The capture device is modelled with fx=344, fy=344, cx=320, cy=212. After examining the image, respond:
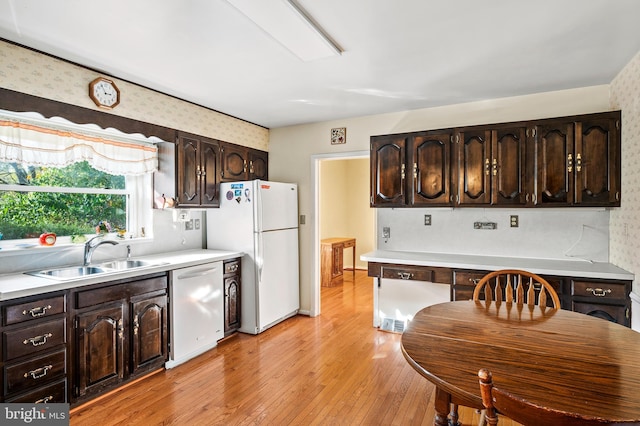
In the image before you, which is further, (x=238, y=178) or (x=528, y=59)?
(x=238, y=178)

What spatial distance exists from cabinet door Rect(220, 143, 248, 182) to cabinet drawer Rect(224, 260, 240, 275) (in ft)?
3.15

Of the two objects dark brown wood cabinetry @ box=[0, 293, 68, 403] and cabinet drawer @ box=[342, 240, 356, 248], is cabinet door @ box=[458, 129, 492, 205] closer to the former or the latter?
cabinet drawer @ box=[342, 240, 356, 248]

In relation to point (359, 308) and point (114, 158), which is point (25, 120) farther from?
point (359, 308)

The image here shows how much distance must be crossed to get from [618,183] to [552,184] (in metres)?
0.44

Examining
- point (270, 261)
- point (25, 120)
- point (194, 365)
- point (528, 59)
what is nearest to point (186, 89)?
point (25, 120)

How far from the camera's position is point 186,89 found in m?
3.11

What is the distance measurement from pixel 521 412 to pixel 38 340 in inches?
102

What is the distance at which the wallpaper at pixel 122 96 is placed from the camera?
2.23m

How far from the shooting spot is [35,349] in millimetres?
2119

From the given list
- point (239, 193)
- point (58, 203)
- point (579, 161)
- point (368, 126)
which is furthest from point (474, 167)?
point (58, 203)

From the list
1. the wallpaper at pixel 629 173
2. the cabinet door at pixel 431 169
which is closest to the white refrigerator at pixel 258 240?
the cabinet door at pixel 431 169

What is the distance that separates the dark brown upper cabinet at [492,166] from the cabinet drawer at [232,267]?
7.81 feet

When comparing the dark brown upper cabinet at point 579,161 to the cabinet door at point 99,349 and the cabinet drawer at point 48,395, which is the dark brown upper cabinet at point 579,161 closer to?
the cabinet door at point 99,349

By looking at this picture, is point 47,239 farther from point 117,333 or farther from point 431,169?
point 431,169
